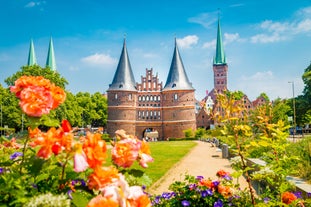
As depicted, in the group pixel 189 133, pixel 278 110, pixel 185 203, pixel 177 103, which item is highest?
pixel 177 103

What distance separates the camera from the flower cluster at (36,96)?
1.90 m

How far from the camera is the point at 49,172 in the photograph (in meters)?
2.22

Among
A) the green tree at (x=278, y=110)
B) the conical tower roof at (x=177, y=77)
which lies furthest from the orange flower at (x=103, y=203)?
the conical tower roof at (x=177, y=77)

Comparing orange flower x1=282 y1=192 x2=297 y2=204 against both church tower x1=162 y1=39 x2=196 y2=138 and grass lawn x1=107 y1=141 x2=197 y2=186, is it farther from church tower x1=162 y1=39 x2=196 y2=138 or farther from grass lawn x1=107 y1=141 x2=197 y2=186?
church tower x1=162 y1=39 x2=196 y2=138

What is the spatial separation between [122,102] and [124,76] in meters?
4.55

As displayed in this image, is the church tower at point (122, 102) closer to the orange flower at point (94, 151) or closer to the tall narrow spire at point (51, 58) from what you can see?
the tall narrow spire at point (51, 58)

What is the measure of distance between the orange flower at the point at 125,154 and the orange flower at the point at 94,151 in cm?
27

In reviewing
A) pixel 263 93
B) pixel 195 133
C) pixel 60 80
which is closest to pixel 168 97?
pixel 195 133

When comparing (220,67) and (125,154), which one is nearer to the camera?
(125,154)

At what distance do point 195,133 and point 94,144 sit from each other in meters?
48.3

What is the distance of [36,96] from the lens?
1919 mm

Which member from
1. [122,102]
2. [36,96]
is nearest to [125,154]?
[36,96]

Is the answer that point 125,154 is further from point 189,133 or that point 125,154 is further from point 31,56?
point 31,56

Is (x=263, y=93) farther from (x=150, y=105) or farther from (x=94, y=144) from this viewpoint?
(x=94, y=144)
